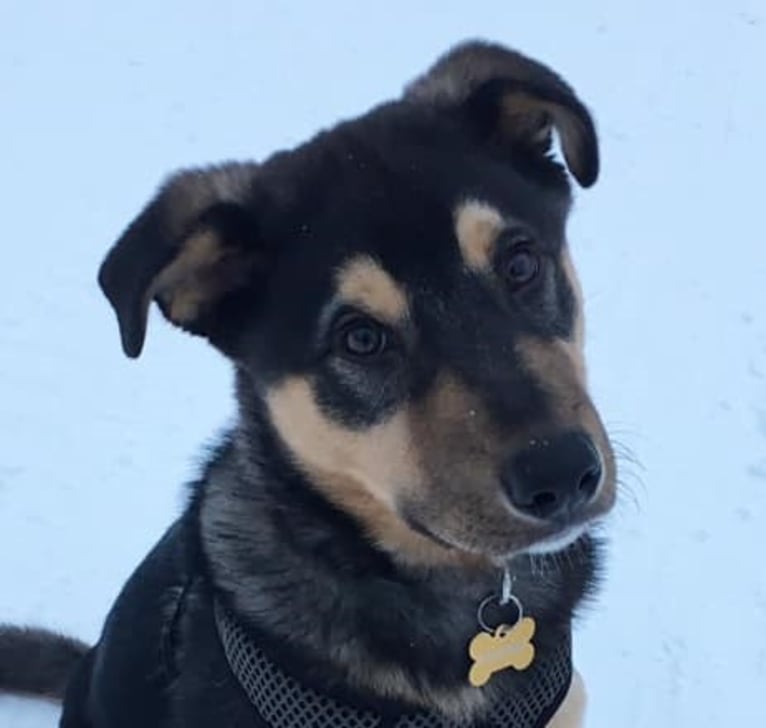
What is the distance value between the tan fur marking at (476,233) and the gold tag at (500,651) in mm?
709

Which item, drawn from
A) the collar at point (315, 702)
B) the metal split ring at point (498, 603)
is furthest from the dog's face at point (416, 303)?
the collar at point (315, 702)

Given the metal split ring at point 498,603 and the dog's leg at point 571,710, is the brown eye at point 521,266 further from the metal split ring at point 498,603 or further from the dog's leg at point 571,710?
the dog's leg at point 571,710

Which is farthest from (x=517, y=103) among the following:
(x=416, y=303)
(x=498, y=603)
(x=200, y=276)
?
(x=498, y=603)

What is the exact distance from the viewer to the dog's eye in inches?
110

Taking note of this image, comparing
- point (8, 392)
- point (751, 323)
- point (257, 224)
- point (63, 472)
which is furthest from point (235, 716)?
point (751, 323)

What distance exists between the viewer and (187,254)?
2844 millimetres

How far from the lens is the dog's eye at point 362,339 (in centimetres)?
278

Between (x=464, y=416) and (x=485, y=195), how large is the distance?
457 millimetres

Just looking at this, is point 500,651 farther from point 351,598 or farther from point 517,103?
point 517,103

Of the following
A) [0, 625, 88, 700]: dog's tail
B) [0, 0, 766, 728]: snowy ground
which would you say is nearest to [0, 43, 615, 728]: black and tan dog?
[0, 625, 88, 700]: dog's tail

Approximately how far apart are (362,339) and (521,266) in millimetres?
322

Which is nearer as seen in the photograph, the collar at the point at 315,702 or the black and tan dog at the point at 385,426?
the black and tan dog at the point at 385,426

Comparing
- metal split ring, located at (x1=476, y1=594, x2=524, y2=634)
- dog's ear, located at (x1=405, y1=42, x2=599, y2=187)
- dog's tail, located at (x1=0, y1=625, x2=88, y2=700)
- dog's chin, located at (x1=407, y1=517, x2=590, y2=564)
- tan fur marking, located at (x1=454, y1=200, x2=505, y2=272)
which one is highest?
dog's ear, located at (x1=405, y1=42, x2=599, y2=187)

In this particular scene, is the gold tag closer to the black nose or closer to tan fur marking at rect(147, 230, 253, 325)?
the black nose
